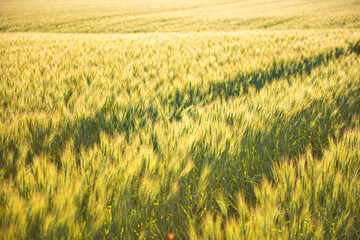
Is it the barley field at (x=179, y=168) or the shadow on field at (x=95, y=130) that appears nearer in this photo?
the barley field at (x=179, y=168)

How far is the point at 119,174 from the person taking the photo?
81 cm

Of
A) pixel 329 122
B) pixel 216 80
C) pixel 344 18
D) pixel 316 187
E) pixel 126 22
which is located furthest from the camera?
pixel 126 22

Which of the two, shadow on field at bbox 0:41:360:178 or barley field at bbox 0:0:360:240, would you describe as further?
shadow on field at bbox 0:41:360:178

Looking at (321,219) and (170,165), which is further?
(170,165)

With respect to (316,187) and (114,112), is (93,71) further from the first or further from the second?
(316,187)

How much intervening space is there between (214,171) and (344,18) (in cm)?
2059

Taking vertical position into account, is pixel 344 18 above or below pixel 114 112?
above

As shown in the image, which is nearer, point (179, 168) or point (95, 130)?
point (179, 168)

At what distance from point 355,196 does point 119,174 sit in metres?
0.86

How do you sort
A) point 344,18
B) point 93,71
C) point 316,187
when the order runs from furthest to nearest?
point 344,18 < point 93,71 < point 316,187

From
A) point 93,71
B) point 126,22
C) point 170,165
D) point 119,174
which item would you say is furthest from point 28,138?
point 126,22

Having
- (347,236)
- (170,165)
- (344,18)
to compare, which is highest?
(344,18)

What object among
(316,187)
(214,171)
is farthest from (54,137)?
(316,187)

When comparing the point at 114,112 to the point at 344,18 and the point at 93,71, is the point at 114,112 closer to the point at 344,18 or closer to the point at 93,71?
the point at 93,71
